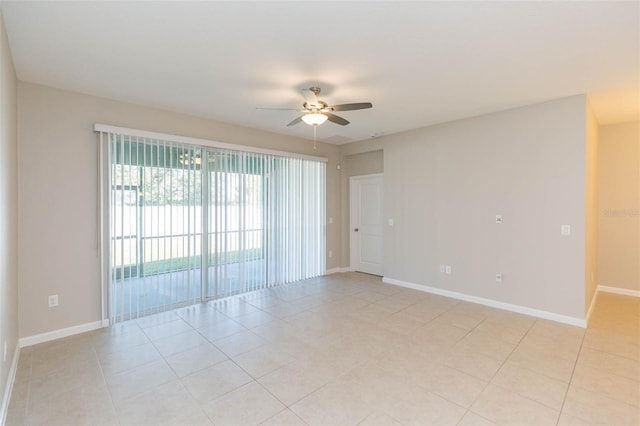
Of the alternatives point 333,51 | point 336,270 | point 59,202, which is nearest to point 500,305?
point 336,270

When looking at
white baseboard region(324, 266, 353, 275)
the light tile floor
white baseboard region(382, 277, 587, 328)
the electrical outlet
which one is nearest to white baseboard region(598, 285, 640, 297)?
the light tile floor

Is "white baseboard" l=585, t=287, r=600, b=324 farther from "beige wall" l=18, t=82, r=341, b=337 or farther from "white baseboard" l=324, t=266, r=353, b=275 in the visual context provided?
"beige wall" l=18, t=82, r=341, b=337

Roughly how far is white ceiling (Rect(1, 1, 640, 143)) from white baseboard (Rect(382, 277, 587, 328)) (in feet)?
9.03

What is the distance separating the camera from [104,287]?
12.1 ft

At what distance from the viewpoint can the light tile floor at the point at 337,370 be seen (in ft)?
7.05

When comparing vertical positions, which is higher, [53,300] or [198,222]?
[198,222]

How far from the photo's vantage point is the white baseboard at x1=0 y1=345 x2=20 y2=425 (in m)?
2.06

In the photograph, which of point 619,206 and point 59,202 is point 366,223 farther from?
point 59,202

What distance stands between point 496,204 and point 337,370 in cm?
331

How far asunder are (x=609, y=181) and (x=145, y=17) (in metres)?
6.87

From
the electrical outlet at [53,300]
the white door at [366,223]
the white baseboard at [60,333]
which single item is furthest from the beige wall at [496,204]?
the electrical outlet at [53,300]

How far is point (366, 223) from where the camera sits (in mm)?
6582

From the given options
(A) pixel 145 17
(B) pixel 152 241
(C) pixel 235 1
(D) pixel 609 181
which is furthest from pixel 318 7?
(D) pixel 609 181

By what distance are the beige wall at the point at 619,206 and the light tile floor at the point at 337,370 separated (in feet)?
4.26
